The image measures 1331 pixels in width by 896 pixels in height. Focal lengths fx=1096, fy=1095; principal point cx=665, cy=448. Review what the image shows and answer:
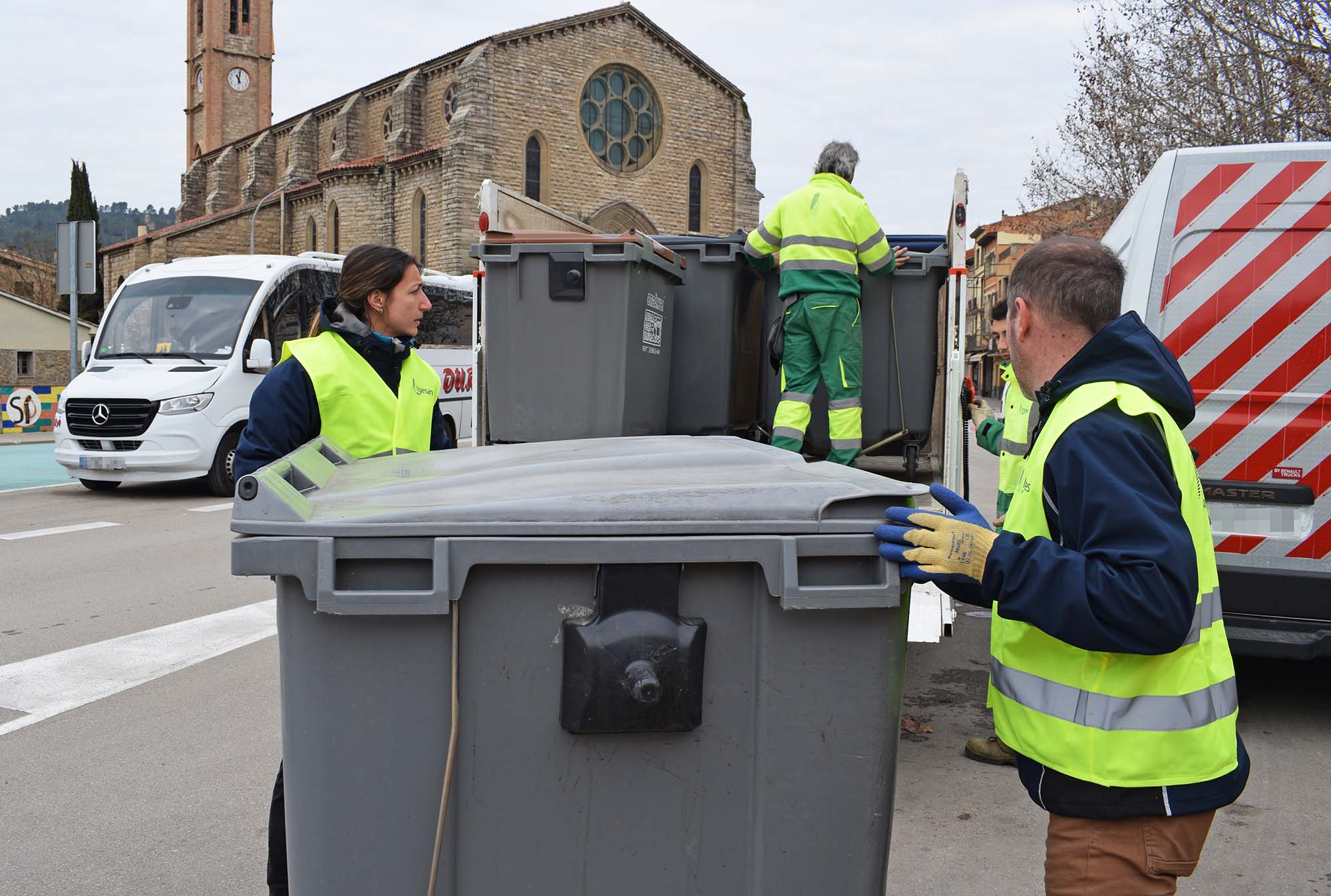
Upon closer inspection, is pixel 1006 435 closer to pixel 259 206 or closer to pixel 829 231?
pixel 829 231

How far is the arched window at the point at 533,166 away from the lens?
1359 inches

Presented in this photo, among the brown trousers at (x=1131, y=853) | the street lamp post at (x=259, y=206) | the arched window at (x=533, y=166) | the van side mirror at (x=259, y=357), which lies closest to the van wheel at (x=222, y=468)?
the van side mirror at (x=259, y=357)

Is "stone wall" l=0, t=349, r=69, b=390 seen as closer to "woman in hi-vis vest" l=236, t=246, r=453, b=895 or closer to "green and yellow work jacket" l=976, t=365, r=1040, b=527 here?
"green and yellow work jacket" l=976, t=365, r=1040, b=527

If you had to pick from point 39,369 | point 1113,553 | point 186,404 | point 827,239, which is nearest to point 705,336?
point 827,239

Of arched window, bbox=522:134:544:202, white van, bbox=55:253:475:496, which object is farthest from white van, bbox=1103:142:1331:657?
arched window, bbox=522:134:544:202

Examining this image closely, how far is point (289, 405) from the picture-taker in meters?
2.76

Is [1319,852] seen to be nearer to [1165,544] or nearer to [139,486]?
[1165,544]

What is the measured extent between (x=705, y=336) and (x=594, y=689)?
3.77 meters

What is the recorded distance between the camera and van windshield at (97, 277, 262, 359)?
12.7 meters

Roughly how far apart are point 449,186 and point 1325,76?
25.0 meters

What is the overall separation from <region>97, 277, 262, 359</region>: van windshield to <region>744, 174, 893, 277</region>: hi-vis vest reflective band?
9.24 meters

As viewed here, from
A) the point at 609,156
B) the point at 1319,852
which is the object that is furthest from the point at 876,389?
the point at 609,156

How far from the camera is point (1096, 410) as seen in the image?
177cm

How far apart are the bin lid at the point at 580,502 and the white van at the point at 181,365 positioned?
32.9 ft
